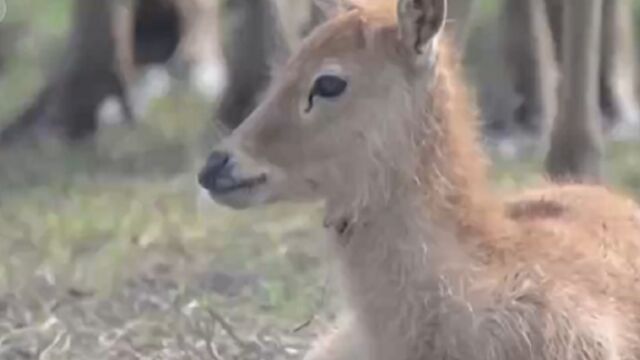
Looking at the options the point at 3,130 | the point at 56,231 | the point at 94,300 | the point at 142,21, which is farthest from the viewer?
the point at 142,21

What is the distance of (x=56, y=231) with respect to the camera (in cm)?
761

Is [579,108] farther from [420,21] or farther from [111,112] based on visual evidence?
[111,112]

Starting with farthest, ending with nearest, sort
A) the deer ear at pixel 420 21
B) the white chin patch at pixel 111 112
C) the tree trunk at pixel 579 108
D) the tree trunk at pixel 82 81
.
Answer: the white chin patch at pixel 111 112
the tree trunk at pixel 82 81
the tree trunk at pixel 579 108
the deer ear at pixel 420 21

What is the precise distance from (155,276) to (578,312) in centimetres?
260

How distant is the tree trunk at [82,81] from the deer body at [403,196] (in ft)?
17.7

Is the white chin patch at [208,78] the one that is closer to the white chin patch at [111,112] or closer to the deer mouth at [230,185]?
the white chin patch at [111,112]

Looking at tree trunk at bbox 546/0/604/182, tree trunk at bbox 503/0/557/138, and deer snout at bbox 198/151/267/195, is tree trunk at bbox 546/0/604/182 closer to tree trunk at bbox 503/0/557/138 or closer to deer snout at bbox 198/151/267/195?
deer snout at bbox 198/151/267/195

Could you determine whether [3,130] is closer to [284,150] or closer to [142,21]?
[142,21]

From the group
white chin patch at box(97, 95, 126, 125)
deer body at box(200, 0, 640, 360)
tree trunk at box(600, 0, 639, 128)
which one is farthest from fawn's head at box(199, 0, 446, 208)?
white chin patch at box(97, 95, 126, 125)

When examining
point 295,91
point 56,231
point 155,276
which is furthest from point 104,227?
point 295,91

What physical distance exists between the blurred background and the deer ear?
0.55 m

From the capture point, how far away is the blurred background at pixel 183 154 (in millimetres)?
6180

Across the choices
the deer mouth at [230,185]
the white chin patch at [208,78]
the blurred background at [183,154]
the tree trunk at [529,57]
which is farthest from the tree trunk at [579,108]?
the white chin patch at [208,78]

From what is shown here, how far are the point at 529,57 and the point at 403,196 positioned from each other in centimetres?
512
